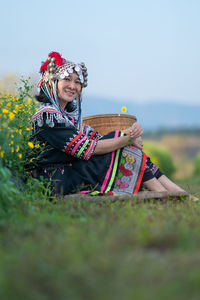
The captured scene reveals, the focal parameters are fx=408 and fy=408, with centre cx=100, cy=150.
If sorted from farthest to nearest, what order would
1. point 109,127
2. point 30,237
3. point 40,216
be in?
point 109,127, point 40,216, point 30,237

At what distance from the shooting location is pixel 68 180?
Result: 4086 millimetres

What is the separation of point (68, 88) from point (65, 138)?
0.60 meters

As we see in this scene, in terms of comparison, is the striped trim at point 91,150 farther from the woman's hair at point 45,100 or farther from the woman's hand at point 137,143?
the woman's hair at point 45,100

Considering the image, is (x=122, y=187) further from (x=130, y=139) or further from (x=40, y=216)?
(x=40, y=216)

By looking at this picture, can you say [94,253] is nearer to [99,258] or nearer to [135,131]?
[99,258]

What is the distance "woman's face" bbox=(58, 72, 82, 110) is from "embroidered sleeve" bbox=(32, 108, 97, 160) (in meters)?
0.28

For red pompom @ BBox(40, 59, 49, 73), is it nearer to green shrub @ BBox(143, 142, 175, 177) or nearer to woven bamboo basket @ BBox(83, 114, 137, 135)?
woven bamboo basket @ BBox(83, 114, 137, 135)

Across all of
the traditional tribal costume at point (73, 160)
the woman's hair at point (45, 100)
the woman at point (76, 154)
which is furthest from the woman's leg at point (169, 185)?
the woman's hair at point (45, 100)

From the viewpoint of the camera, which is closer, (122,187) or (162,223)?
(162,223)

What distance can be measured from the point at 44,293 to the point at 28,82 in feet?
9.46

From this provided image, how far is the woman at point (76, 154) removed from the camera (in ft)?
13.0

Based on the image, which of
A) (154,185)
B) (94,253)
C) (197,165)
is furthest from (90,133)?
(197,165)

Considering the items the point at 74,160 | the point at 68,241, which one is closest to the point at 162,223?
the point at 68,241

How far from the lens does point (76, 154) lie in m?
3.96
